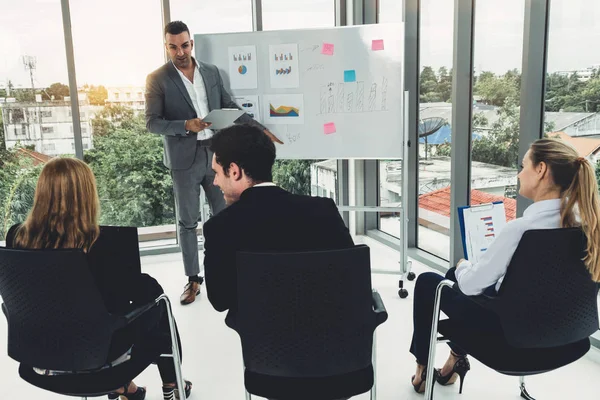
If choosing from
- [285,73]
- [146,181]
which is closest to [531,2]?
[285,73]

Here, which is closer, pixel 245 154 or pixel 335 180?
pixel 245 154

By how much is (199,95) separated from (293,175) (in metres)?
1.47

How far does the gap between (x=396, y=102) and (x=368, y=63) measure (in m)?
0.34

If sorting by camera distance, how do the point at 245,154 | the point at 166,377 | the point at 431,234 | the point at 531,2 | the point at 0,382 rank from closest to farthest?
1. the point at 245,154
2. the point at 166,377
3. the point at 0,382
4. the point at 531,2
5. the point at 431,234

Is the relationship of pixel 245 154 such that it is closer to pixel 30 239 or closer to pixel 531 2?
pixel 30 239

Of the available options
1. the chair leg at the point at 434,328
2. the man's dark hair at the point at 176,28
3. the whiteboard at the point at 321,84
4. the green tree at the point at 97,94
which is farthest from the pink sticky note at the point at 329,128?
the chair leg at the point at 434,328

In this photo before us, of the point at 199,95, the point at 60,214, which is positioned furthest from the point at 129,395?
the point at 199,95

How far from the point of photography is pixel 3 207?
4.34m

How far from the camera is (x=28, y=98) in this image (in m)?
4.25

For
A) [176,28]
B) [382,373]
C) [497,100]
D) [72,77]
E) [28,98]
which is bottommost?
[382,373]

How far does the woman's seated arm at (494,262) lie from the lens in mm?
1736

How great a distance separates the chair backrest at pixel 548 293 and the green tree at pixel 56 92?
12.7ft

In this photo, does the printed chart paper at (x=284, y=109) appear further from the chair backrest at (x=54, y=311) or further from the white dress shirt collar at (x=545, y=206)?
the chair backrest at (x=54, y=311)

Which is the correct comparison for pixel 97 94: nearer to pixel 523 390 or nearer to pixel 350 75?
pixel 350 75
